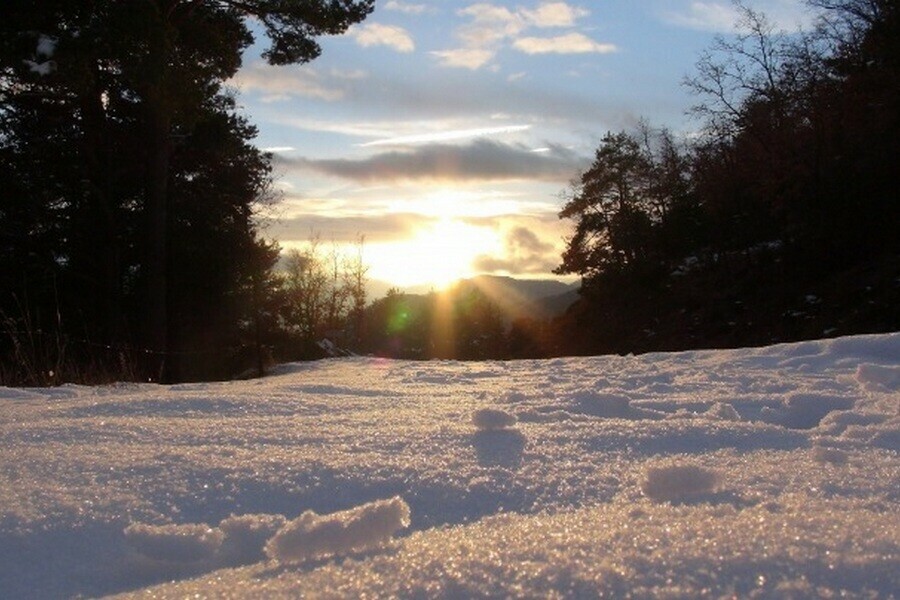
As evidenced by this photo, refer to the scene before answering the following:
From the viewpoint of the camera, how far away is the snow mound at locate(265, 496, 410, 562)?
1.26 meters

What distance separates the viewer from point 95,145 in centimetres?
1495

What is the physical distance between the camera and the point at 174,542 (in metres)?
1.33

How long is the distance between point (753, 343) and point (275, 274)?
13916 mm

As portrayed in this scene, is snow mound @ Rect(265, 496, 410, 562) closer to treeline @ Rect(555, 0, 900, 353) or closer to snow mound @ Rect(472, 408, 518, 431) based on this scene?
snow mound @ Rect(472, 408, 518, 431)

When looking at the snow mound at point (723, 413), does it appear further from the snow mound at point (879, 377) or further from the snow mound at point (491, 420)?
the snow mound at point (879, 377)

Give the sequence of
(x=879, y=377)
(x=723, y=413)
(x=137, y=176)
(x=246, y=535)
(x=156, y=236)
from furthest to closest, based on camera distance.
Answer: (x=137, y=176)
(x=156, y=236)
(x=879, y=377)
(x=723, y=413)
(x=246, y=535)

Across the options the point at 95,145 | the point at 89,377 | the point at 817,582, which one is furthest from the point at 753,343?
the point at 817,582

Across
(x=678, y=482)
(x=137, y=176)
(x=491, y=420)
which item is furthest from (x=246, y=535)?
(x=137, y=176)

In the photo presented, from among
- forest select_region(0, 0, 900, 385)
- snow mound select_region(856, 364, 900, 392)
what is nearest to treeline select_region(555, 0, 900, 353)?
forest select_region(0, 0, 900, 385)

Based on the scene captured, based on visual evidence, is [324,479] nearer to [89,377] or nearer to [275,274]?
[89,377]

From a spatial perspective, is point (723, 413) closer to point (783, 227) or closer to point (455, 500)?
point (455, 500)

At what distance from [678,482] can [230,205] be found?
16.4 metres

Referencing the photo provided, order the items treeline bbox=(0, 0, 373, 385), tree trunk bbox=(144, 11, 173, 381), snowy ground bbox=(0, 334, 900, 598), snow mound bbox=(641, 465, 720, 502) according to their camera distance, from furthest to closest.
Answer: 1. tree trunk bbox=(144, 11, 173, 381)
2. treeline bbox=(0, 0, 373, 385)
3. snow mound bbox=(641, 465, 720, 502)
4. snowy ground bbox=(0, 334, 900, 598)

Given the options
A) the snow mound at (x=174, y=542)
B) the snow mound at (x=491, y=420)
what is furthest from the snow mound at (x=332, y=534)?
the snow mound at (x=491, y=420)
